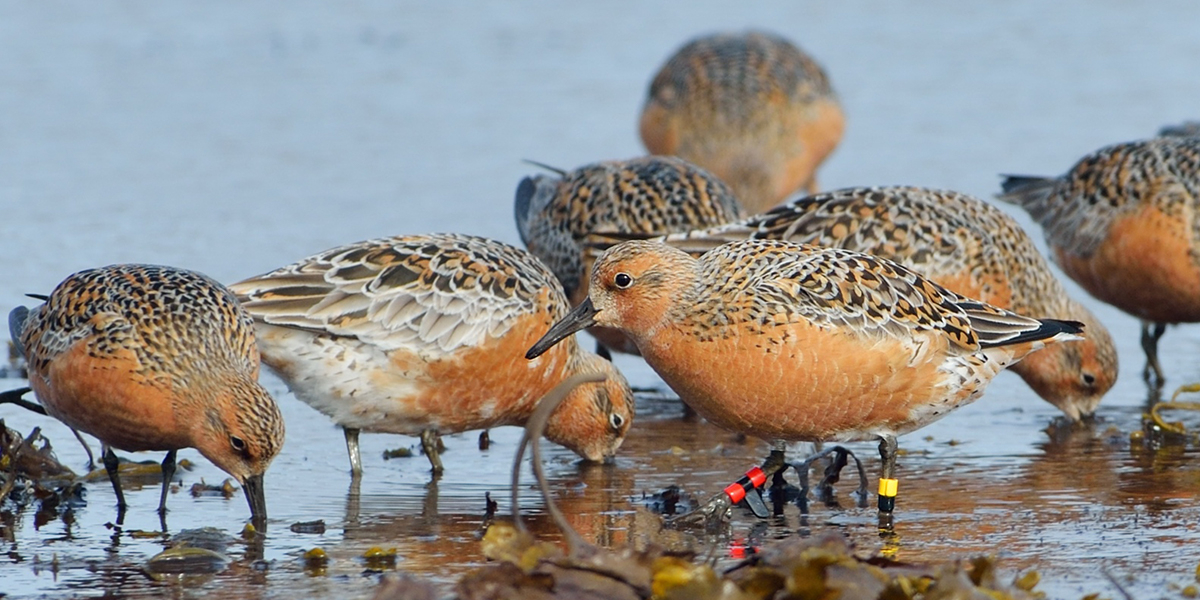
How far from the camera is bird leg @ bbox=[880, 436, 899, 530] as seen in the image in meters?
6.97

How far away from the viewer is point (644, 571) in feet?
17.1

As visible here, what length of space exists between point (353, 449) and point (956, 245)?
3.20 metres

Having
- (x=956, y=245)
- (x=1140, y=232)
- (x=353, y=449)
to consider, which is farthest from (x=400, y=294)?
(x=1140, y=232)

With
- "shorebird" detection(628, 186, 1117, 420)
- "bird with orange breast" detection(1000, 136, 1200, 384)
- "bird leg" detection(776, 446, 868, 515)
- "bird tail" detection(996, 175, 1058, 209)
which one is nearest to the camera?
"bird leg" detection(776, 446, 868, 515)

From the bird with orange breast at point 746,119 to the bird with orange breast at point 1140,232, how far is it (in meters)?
3.58

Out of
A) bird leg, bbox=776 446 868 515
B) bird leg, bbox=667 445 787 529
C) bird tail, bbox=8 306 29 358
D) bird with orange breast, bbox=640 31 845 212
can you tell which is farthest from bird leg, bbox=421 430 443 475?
bird with orange breast, bbox=640 31 845 212

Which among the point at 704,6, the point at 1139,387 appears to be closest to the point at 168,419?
the point at 1139,387

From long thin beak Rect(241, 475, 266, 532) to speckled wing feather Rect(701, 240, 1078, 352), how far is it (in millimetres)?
1962

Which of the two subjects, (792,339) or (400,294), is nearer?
(792,339)

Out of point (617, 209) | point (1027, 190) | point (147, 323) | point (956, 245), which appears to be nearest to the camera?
point (147, 323)

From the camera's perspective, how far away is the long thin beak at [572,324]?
6.95 m

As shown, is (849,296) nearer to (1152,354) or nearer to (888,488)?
(888,488)

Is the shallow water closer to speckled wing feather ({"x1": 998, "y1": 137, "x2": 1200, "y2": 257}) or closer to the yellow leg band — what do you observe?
the yellow leg band

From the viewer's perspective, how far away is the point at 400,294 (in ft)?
25.8
